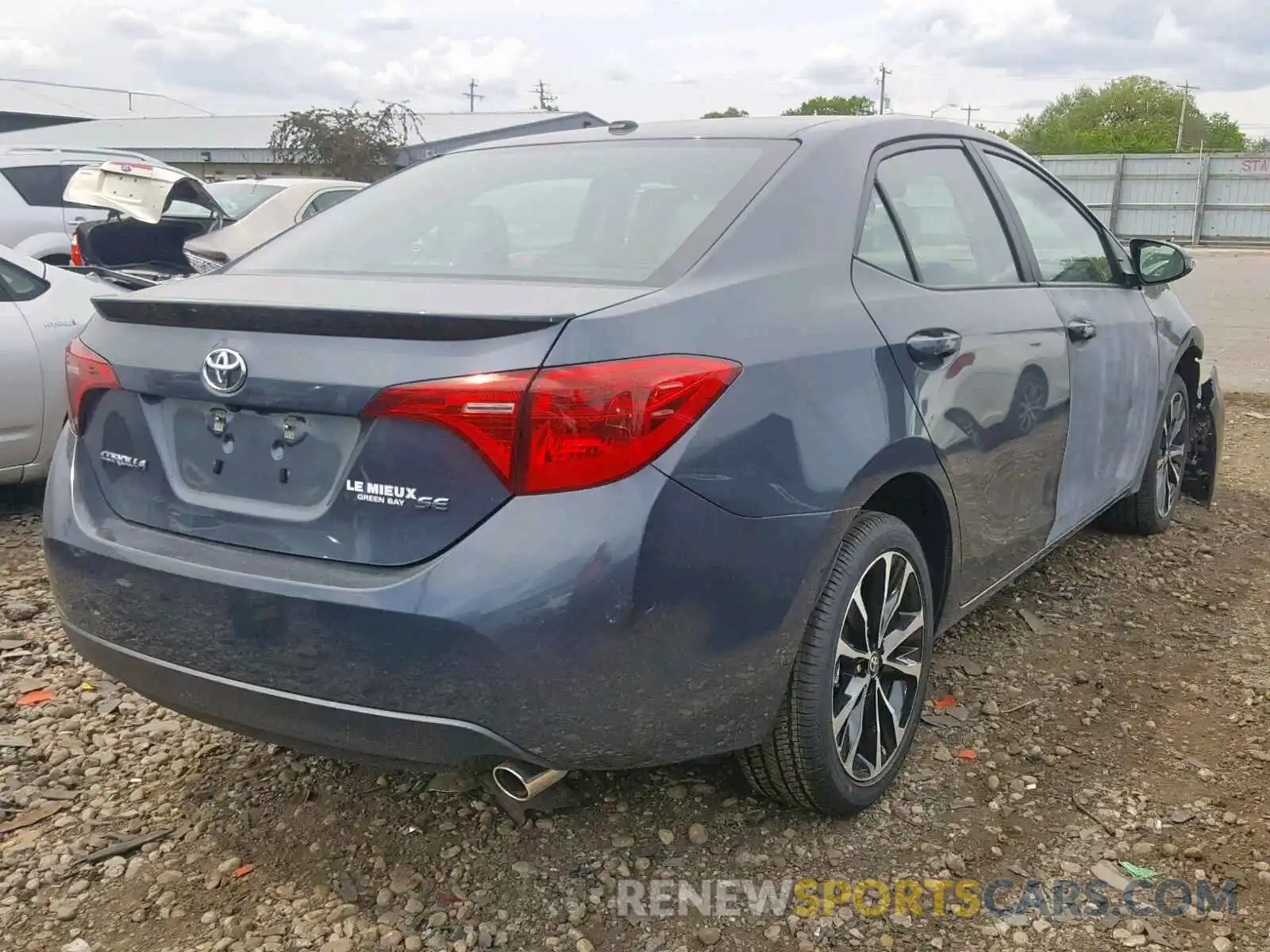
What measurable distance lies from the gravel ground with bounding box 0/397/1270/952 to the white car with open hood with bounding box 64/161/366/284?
10.4 feet

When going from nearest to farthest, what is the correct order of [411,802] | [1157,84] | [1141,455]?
[411,802], [1141,455], [1157,84]

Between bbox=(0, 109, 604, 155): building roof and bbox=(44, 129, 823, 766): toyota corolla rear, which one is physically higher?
bbox=(0, 109, 604, 155): building roof

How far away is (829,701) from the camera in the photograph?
8.10 ft

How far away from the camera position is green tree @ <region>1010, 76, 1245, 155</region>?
77.8 metres

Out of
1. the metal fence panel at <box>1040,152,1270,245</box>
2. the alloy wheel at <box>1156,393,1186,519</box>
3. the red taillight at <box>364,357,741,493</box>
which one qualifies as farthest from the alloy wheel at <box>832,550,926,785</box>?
the metal fence panel at <box>1040,152,1270,245</box>

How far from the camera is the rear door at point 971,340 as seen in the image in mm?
2717

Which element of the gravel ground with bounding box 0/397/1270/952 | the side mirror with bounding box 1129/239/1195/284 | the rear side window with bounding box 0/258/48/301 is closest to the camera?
the gravel ground with bounding box 0/397/1270/952

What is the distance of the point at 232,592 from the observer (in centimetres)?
212

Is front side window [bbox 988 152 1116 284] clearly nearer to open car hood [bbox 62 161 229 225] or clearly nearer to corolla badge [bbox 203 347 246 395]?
corolla badge [bbox 203 347 246 395]

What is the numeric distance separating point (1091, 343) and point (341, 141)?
3236 cm

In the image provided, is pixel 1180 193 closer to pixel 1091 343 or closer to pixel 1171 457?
pixel 1171 457

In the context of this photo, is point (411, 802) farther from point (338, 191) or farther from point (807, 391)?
point (338, 191)

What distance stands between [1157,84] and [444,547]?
98486 mm

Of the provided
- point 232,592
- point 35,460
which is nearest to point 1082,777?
point 232,592
